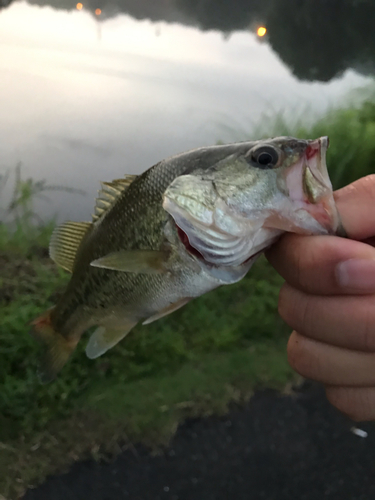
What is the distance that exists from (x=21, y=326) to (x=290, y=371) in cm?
121

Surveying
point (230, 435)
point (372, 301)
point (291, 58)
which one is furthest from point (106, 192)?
point (291, 58)

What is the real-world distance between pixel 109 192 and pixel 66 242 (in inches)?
7.5

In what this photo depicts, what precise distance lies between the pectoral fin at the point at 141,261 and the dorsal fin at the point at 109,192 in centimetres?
Answer: 17

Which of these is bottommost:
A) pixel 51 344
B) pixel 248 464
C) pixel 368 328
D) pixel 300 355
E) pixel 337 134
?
pixel 248 464

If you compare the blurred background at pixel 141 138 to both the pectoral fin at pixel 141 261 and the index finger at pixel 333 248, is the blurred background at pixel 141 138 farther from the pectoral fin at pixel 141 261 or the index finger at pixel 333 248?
the index finger at pixel 333 248

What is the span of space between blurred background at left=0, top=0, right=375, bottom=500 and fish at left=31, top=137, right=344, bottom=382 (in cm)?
75

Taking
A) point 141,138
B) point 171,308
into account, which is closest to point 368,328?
point 171,308

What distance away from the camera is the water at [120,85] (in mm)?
1793

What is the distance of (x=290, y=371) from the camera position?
1.67m

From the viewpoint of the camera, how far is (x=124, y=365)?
4.99 feet

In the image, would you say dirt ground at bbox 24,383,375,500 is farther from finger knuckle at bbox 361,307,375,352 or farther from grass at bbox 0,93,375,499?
finger knuckle at bbox 361,307,375,352

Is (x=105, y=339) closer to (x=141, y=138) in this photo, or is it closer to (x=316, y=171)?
(x=316, y=171)

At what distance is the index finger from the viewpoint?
43 centimetres

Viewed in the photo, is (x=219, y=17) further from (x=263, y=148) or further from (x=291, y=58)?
(x=263, y=148)
